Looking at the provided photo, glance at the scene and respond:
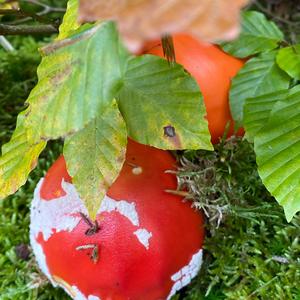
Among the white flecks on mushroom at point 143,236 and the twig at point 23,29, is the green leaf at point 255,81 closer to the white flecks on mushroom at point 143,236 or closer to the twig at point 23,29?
the white flecks on mushroom at point 143,236

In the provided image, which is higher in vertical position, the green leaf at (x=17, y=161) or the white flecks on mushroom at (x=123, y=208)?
the green leaf at (x=17, y=161)

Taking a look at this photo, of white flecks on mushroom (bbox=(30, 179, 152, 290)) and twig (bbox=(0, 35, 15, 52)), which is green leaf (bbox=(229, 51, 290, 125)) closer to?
white flecks on mushroom (bbox=(30, 179, 152, 290))

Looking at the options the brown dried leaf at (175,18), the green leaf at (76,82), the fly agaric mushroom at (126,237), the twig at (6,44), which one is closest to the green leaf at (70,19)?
the green leaf at (76,82)

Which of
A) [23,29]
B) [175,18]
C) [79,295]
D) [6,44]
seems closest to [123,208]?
[79,295]

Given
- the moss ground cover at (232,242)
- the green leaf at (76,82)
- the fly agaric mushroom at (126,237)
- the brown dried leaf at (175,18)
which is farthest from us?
the moss ground cover at (232,242)

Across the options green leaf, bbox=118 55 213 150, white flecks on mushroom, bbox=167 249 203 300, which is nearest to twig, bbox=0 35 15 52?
green leaf, bbox=118 55 213 150

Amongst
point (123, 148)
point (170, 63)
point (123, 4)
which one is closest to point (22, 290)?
point (123, 148)

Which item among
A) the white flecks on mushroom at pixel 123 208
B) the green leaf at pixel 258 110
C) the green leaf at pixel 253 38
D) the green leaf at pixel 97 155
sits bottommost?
the white flecks on mushroom at pixel 123 208

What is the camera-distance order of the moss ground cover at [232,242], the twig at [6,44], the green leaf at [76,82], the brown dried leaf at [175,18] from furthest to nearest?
the twig at [6,44] → the moss ground cover at [232,242] → the green leaf at [76,82] → the brown dried leaf at [175,18]
